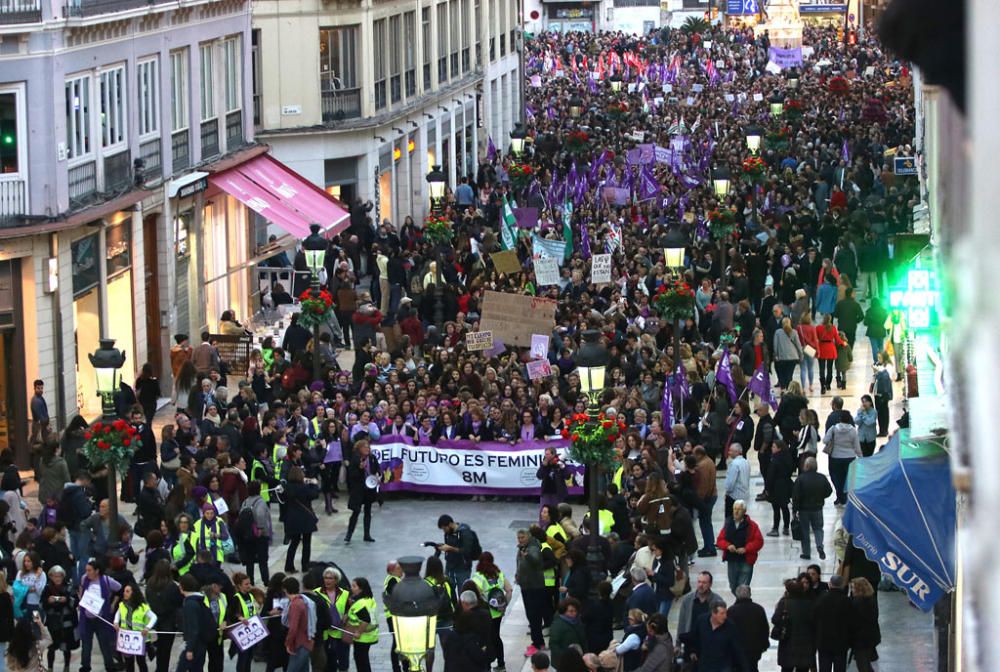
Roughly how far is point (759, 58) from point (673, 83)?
56.3ft

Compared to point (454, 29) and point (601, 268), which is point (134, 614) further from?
point (454, 29)

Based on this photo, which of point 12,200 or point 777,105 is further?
point 777,105

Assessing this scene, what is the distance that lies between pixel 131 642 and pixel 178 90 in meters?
20.1

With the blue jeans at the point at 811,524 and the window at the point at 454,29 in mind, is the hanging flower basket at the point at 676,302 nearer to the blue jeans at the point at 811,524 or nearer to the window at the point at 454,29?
the blue jeans at the point at 811,524

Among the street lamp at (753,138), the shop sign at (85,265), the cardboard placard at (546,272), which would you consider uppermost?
the street lamp at (753,138)

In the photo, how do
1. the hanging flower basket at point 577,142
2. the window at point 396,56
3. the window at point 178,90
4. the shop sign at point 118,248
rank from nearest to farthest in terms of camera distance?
the shop sign at point 118,248 < the window at point 178,90 < the window at point 396,56 < the hanging flower basket at point 577,142

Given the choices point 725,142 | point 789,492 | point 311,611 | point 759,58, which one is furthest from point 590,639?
point 759,58

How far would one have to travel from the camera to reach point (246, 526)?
19359 millimetres

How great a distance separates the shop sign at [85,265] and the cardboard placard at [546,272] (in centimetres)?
714

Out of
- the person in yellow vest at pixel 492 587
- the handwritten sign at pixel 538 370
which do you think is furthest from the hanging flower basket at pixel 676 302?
the person in yellow vest at pixel 492 587

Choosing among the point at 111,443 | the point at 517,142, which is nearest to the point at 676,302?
the point at 111,443

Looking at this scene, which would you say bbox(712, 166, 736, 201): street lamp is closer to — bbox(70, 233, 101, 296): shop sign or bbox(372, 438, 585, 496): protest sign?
bbox(70, 233, 101, 296): shop sign

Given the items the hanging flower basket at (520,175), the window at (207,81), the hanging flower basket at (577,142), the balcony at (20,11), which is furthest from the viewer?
the hanging flower basket at (577,142)

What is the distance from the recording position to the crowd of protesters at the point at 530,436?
16.2 m
